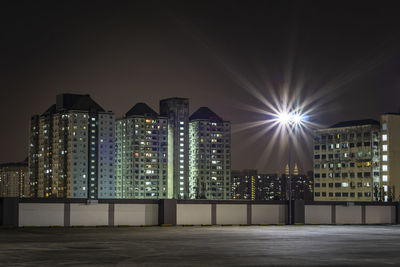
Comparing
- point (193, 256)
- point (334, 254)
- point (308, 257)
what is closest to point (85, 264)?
point (193, 256)

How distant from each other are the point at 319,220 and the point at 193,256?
4335 cm

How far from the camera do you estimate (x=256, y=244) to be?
1411 inches

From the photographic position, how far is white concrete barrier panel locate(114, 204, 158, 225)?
200 feet

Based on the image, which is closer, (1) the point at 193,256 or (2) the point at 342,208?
(1) the point at 193,256

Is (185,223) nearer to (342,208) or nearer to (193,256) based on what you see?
(342,208)

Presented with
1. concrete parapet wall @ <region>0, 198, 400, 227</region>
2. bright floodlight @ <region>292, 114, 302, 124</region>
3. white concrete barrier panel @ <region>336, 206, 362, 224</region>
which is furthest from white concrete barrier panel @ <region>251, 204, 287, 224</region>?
bright floodlight @ <region>292, 114, 302, 124</region>

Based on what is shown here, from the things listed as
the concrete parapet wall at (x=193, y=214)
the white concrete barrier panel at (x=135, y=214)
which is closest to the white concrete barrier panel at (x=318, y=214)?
the concrete parapet wall at (x=193, y=214)

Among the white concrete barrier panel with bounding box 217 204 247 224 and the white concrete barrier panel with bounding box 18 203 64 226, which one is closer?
the white concrete barrier panel with bounding box 18 203 64 226

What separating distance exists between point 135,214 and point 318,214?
65.3 feet

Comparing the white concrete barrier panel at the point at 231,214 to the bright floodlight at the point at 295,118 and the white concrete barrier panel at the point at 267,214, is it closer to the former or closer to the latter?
the white concrete barrier panel at the point at 267,214

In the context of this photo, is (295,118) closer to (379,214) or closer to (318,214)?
(318,214)

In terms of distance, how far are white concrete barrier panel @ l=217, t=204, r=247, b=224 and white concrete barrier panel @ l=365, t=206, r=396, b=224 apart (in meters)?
15.8

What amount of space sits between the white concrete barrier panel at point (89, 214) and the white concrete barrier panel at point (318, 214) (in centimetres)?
2106

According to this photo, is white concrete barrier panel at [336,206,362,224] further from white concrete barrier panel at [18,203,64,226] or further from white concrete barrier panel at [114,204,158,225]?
white concrete barrier panel at [18,203,64,226]
